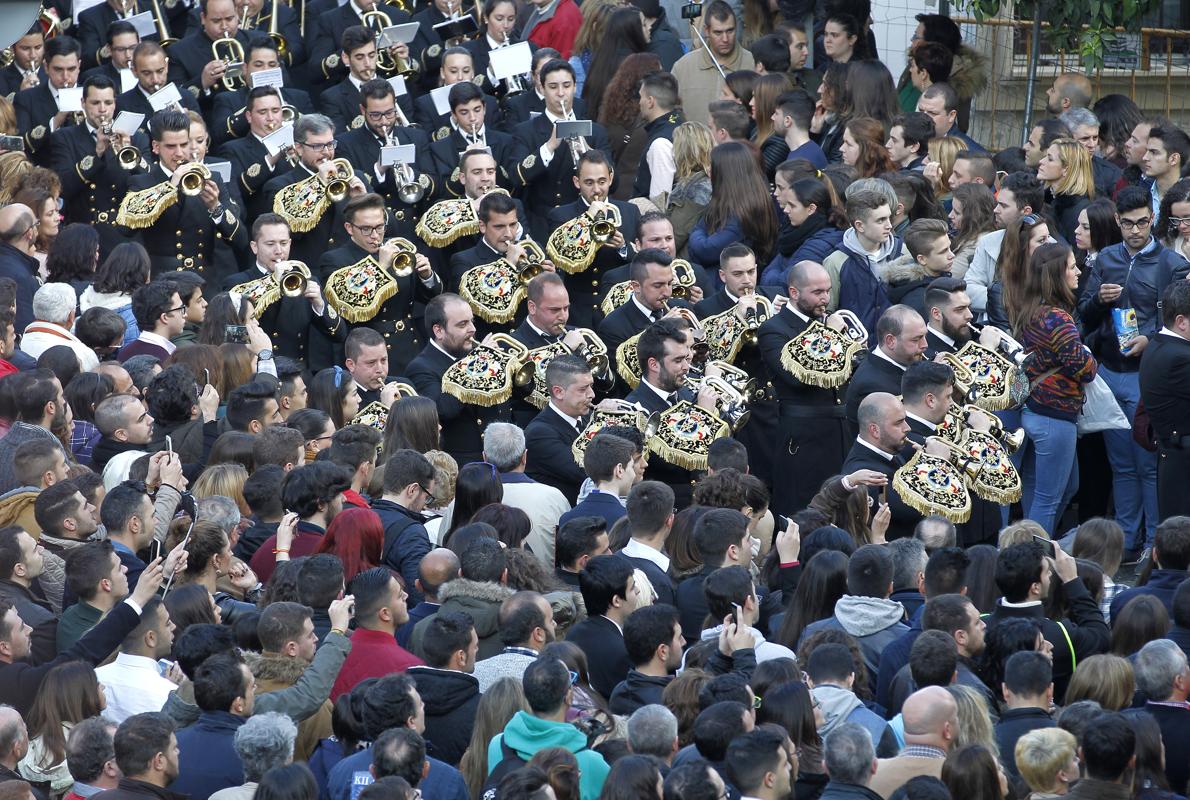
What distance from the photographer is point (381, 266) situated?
38.8ft

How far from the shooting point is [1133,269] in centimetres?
1109

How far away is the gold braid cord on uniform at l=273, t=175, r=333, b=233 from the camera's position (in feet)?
41.3

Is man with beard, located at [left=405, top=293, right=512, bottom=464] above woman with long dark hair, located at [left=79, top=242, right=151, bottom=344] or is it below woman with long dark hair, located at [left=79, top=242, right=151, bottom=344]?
below

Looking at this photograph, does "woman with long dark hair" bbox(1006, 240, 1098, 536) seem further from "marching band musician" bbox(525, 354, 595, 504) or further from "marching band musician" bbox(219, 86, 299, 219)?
"marching band musician" bbox(219, 86, 299, 219)

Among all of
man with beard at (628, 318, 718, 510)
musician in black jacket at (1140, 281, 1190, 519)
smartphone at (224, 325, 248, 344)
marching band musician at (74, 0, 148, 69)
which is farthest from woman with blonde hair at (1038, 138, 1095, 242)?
marching band musician at (74, 0, 148, 69)

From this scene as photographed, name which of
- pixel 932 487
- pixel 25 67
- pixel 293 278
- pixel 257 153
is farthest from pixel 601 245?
pixel 25 67

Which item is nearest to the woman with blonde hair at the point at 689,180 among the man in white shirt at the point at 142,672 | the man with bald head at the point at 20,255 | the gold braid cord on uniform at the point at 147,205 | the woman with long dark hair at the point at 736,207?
the woman with long dark hair at the point at 736,207

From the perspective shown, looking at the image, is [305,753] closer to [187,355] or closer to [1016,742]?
[1016,742]

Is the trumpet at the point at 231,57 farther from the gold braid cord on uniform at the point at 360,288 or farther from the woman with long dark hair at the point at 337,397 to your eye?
the woman with long dark hair at the point at 337,397

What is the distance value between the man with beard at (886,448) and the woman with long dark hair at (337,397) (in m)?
2.78

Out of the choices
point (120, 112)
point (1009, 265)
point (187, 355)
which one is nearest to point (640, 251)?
point (1009, 265)

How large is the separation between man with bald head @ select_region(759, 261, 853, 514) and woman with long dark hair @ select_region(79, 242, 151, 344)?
3.70 meters

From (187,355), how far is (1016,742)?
17.6 feet

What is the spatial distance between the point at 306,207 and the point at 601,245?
82.0 inches
